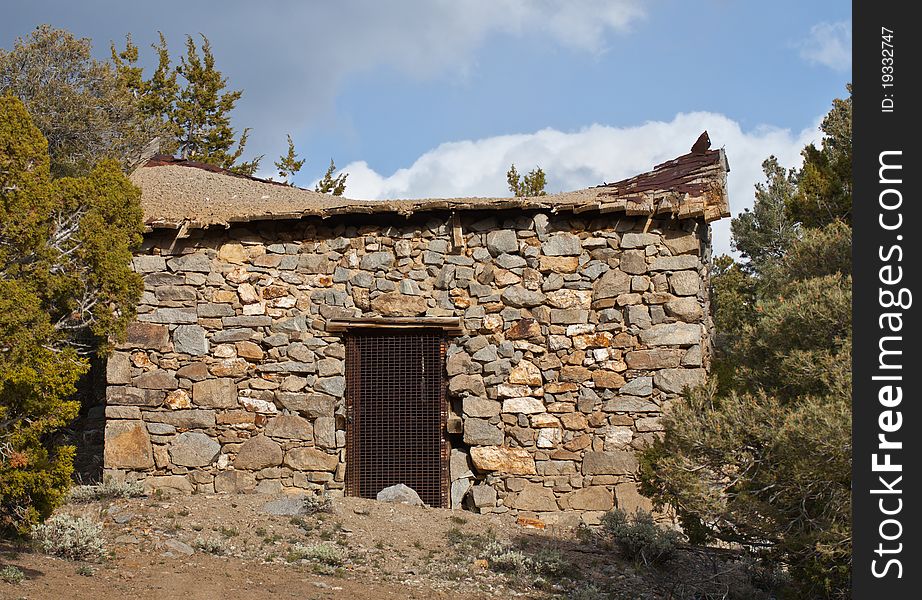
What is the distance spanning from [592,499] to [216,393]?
152 inches

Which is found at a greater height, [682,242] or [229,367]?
[682,242]

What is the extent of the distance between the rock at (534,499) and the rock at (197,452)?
296cm

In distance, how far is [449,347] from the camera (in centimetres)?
956

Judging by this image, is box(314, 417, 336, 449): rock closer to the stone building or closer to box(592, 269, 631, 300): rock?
the stone building

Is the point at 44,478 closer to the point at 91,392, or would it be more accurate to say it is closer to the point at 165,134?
the point at 91,392

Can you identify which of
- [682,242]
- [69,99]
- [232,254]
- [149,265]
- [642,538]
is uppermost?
[69,99]

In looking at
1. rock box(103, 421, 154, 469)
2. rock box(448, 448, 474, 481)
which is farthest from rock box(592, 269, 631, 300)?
rock box(103, 421, 154, 469)

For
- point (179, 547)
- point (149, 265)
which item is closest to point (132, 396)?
point (149, 265)

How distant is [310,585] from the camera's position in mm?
6863

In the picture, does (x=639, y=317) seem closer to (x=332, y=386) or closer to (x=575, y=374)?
(x=575, y=374)

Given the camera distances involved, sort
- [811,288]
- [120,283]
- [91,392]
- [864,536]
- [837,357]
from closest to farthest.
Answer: [864,536] → [837,357] → [811,288] → [120,283] → [91,392]

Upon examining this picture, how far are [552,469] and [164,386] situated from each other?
3.96m

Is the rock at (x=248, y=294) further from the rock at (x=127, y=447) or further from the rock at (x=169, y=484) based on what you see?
the rock at (x=169, y=484)

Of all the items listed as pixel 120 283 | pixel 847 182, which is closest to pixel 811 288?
pixel 847 182
